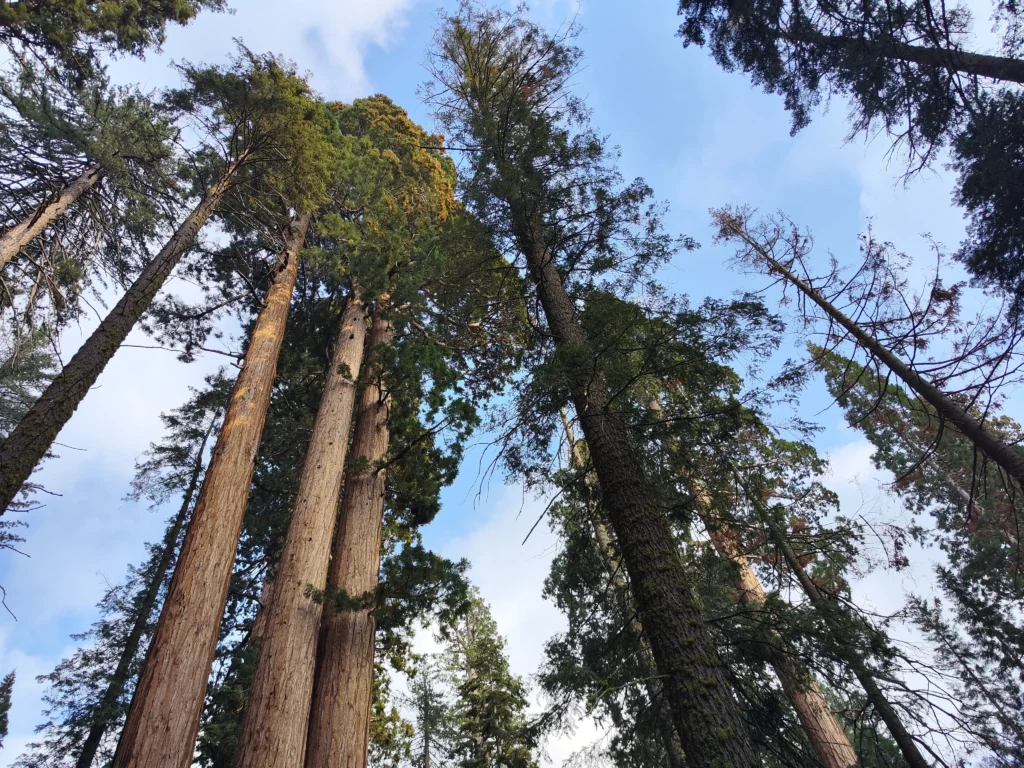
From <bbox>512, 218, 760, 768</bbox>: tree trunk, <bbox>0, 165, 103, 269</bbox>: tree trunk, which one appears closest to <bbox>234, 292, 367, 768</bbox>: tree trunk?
<bbox>512, 218, 760, 768</bbox>: tree trunk

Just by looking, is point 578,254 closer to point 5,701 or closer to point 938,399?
point 938,399

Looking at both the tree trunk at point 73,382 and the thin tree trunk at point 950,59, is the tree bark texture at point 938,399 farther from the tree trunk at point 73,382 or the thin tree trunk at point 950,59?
the tree trunk at point 73,382

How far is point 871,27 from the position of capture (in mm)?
5230

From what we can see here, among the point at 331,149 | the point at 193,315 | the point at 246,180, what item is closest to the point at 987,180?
the point at 331,149

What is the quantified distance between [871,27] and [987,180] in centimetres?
213

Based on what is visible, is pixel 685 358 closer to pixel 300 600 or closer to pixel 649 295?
pixel 649 295

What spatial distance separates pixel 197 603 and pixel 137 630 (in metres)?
9.82

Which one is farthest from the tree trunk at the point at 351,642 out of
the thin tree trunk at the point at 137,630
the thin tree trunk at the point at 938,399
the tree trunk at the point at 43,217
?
the thin tree trunk at the point at 137,630

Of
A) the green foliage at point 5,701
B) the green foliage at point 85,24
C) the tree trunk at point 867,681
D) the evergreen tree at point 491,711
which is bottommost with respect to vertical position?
the tree trunk at point 867,681

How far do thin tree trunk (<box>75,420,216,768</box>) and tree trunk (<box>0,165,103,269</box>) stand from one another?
7192mm

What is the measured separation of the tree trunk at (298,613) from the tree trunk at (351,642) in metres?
0.29

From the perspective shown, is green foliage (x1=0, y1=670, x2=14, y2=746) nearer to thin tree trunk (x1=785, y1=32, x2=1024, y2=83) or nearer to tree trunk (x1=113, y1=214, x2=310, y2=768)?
tree trunk (x1=113, y1=214, x2=310, y2=768)

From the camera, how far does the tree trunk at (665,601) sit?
10.0 feet

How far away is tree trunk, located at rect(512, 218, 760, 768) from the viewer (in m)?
3.05
